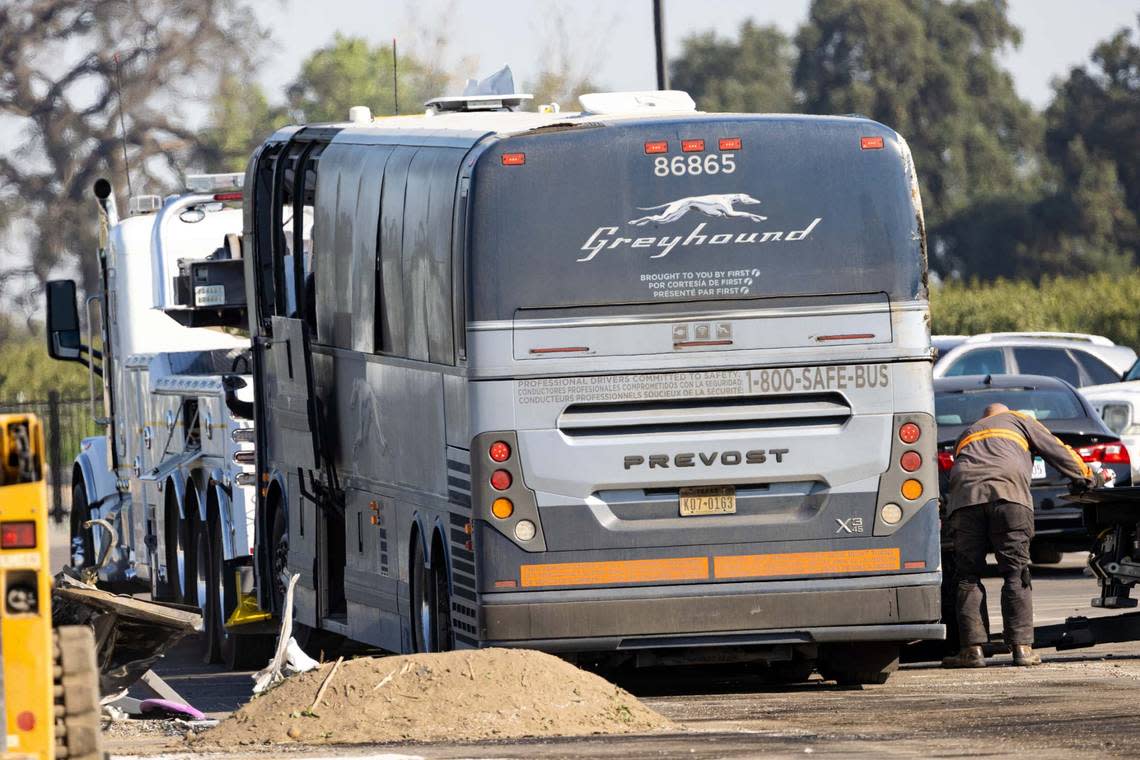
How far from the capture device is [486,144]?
12.2 m

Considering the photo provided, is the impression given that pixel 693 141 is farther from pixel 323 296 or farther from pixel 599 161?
pixel 323 296

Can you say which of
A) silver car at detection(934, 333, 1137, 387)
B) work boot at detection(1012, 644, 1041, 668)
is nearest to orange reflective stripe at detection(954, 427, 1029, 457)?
work boot at detection(1012, 644, 1041, 668)

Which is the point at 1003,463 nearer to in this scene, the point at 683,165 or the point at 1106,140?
the point at 683,165

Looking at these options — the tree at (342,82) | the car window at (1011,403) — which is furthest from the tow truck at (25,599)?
the tree at (342,82)

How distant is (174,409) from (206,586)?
4.55ft

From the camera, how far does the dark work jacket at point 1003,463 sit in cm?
1407

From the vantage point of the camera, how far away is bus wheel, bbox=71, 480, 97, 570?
21344 millimetres

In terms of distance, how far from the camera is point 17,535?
23.3 feet

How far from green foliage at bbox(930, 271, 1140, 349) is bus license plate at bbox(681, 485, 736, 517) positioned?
32.8m

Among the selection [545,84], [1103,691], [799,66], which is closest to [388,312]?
[1103,691]

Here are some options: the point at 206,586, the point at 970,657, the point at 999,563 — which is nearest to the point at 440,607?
the point at 970,657

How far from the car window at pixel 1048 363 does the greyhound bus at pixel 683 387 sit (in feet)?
48.9

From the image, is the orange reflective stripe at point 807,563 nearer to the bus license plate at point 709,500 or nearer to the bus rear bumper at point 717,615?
the bus rear bumper at point 717,615

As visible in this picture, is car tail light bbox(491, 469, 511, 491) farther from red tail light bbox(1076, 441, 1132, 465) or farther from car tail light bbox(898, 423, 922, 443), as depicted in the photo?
red tail light bbox(1076, 441, 1132, 465)
